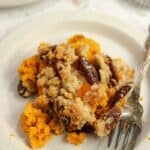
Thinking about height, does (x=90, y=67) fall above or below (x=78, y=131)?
above

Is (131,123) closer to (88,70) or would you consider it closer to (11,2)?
(88,70)

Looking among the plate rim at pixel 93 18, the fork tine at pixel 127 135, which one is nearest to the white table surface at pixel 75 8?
the plate rim at pixel 93 18

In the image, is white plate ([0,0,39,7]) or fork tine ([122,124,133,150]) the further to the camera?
white plate ([0,0,39,7])

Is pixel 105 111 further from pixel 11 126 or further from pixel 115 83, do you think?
pixel 11 126

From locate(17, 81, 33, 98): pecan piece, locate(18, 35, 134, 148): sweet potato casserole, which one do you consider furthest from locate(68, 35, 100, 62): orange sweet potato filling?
locate(17, 81, 33, 98): pecan piece

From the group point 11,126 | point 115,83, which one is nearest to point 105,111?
point 115,83

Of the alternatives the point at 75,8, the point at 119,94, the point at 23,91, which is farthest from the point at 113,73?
the point at 75,8

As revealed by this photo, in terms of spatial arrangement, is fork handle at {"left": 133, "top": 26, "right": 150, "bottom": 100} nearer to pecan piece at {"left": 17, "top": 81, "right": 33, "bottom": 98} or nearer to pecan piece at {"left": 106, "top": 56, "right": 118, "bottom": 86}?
pecan piece at {"left": 106, "top": 56, "right": 118, "bottom": 86}
